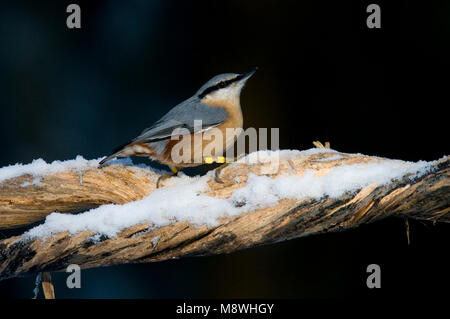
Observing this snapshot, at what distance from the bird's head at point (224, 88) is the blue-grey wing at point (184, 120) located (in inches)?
3.3

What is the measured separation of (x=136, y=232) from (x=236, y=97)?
1.01 metres

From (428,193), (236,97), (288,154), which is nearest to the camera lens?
(428,193)

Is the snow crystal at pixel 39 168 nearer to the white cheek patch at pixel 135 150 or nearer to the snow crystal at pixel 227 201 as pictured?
the white cheek patch at pixel 135 150

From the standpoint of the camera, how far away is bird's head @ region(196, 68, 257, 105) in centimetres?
263

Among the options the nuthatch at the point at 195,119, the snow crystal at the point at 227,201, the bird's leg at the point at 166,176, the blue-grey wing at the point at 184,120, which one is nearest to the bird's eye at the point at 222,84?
the nuthatch at the point at 195,119

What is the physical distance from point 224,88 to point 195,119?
312mm

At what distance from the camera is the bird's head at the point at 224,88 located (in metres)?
2.63

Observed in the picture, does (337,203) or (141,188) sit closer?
(337,203)

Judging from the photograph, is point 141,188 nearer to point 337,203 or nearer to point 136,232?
point 136,232

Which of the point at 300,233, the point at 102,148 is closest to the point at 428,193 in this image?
the point at 300,233

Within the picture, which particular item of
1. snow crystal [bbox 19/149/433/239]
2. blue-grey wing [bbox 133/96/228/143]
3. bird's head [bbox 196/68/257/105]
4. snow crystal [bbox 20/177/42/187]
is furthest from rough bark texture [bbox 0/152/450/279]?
bird's head [bbox 196/68/257/105]

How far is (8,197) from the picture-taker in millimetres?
2211

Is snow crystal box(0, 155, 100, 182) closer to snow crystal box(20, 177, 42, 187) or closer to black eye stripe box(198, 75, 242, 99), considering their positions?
snow crystal box(20, 177, 42, 187)

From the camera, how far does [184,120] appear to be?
2430mm
